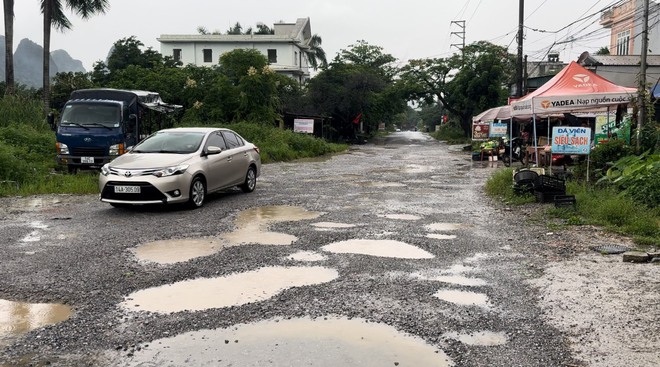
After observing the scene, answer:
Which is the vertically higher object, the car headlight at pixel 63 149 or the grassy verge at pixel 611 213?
the car headlight at pixel 63 149

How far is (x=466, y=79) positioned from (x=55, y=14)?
3219cm

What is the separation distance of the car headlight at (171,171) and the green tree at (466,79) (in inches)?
1584

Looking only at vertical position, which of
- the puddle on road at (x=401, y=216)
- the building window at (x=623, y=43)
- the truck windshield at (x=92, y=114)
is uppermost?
the building window at (x=623, y=43)

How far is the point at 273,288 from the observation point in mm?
5547

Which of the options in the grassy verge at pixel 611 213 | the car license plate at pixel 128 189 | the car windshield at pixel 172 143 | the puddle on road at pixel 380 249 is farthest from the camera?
the car windshield at pixel 172 143

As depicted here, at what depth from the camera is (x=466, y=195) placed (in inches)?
525

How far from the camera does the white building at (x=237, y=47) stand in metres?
61.8

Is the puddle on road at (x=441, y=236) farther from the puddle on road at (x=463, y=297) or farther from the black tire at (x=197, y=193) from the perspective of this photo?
the black tire at (x=197, y=193)

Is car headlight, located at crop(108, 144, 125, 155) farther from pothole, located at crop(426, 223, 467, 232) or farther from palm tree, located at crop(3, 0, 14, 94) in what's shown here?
palm tree, located at crop(3, 0, 14, 94)

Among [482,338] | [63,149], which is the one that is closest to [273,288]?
[482,338]

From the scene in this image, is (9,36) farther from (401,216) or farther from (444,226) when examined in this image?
(444,226)

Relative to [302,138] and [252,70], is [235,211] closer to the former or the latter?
[252,70]

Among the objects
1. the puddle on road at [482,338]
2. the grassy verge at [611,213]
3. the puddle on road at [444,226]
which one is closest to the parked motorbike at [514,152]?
the grassy verge at [611,213]

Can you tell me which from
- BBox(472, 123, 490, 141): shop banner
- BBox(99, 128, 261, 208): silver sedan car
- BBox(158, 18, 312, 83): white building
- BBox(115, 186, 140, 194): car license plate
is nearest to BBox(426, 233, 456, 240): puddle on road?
BBox(99, 128, 261, 208): silver sedan car
